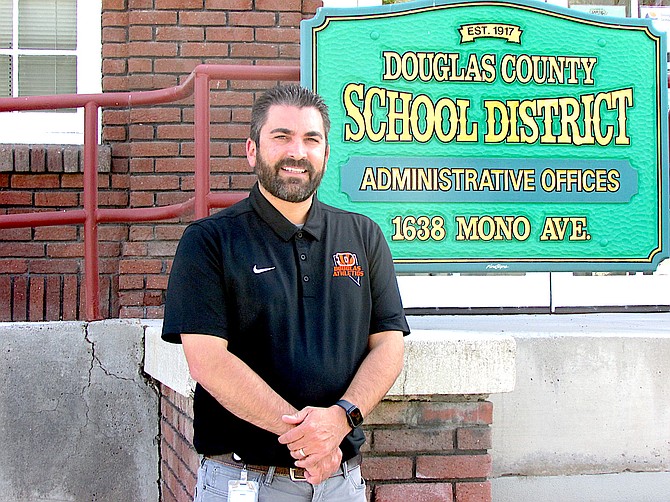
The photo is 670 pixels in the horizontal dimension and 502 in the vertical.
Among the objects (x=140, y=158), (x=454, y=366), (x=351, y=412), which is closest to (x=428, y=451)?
(x=454, y=366)

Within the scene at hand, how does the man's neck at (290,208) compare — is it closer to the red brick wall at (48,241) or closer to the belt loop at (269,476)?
the belt loop at (269,476)

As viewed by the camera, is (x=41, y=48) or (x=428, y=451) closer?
(x=428, y=451)

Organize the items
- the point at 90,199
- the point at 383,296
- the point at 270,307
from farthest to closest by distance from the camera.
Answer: the point at 90,199
the point at 383,296
the point at 270,307

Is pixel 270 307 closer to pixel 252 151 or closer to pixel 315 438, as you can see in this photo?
pixel 315 438

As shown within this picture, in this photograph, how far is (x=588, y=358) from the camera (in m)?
3.34

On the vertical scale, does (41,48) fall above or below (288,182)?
above

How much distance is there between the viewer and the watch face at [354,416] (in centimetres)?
206

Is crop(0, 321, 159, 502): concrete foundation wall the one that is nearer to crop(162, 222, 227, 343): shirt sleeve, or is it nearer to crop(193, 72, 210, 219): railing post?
crop(193, 72, 210, 219): railing post

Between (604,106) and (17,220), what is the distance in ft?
8.40

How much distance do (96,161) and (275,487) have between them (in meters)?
2.02

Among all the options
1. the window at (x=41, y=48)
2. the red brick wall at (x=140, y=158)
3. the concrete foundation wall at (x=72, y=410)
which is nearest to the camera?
the concrete foundation wall at (x=72, y=410)

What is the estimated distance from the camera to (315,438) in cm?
199

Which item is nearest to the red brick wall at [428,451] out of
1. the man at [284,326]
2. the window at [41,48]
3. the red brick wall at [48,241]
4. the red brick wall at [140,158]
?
the man at [284,326]

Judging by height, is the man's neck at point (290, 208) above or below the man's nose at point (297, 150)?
below
